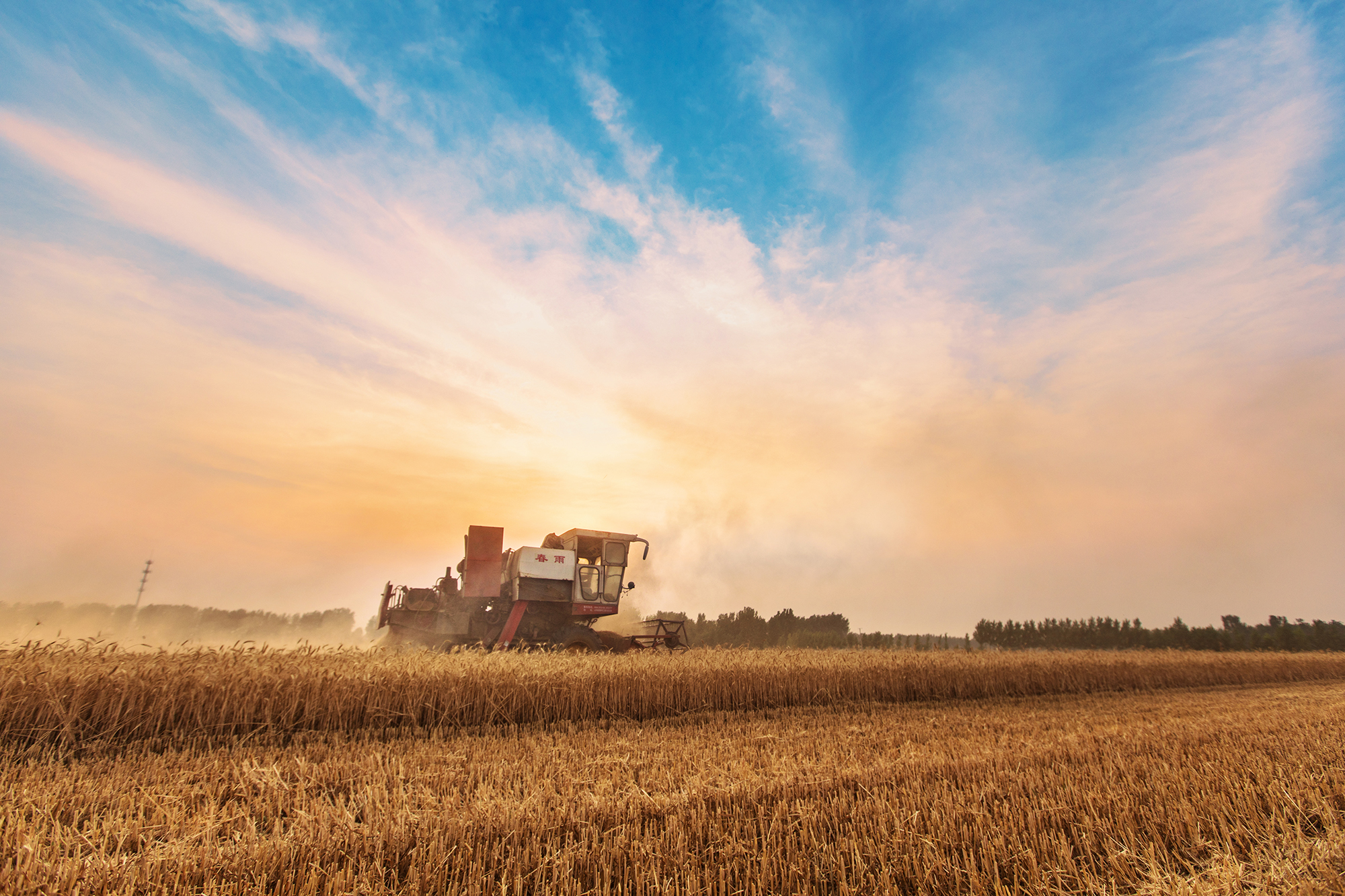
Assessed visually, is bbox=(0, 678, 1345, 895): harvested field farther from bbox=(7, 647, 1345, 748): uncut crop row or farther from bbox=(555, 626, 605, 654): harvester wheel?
bbox=(555, 626, 605, 654): harvester wheel

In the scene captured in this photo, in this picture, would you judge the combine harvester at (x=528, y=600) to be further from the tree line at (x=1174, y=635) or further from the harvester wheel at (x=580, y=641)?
the tree line at (x=1174, y=635)

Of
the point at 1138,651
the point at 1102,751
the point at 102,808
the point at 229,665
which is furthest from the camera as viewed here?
the point at 1138,651

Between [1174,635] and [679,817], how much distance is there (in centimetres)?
5253

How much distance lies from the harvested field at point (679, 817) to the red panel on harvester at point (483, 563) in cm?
857

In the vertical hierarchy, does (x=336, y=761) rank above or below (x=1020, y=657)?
below

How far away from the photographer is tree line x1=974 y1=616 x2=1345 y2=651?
37.3 metres

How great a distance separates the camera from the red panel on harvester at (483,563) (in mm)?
15992

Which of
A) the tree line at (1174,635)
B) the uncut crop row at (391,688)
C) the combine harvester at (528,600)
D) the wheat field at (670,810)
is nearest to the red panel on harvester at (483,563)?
the combine harvester at (528,600)

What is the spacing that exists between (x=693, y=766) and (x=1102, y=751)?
4.70m

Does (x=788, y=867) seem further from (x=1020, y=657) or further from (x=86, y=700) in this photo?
(x=1020, y=657)

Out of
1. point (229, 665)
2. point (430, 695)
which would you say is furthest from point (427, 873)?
point (229, 665)

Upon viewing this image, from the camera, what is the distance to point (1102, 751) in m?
6.63

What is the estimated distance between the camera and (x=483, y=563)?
16.1 m

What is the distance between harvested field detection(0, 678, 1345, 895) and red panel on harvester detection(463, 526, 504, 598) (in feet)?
28.1
